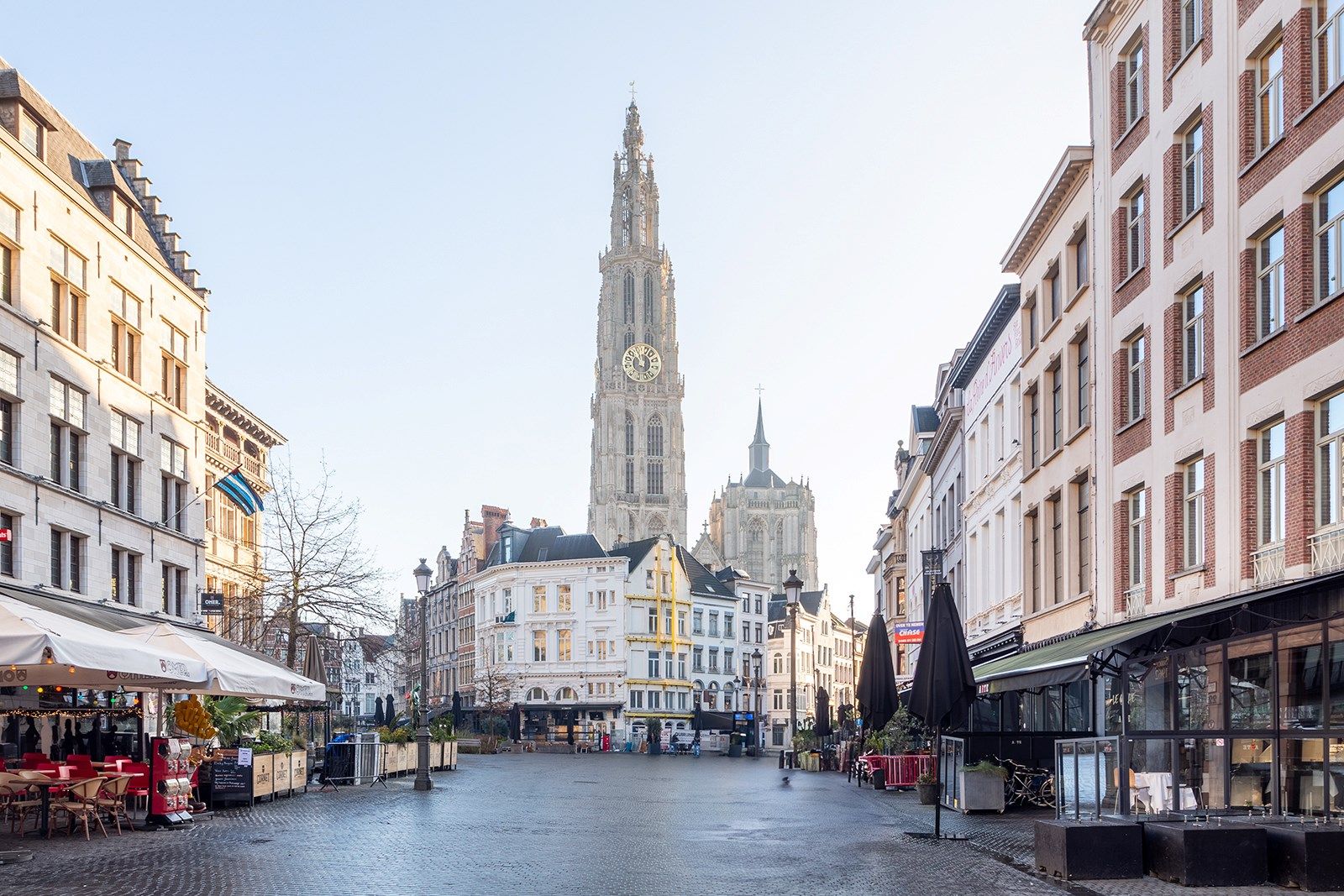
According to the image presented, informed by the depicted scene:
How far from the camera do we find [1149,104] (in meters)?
24.0

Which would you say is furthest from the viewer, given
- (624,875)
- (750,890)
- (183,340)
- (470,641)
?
(470,641)

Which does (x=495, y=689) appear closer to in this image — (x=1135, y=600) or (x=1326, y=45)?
(x=1135, y=600)

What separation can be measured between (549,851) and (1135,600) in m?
10.8

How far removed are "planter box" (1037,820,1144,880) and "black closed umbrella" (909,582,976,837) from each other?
24.5 feet

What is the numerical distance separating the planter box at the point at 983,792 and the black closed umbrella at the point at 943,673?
3.06m

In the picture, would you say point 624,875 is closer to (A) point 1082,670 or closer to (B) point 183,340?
(A) point 1082,670

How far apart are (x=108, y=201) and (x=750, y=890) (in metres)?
25.9

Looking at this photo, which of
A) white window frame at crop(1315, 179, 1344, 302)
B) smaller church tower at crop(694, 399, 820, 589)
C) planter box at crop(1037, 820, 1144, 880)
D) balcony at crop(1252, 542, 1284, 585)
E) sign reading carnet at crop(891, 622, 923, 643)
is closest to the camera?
Answer: planter box at crop(1037, 820, 1144, 880)

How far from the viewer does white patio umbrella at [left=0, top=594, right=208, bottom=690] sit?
54.7ft

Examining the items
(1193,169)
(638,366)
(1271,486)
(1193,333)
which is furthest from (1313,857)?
(638,366)

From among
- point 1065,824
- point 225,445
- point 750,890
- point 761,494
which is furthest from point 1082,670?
point 761,494

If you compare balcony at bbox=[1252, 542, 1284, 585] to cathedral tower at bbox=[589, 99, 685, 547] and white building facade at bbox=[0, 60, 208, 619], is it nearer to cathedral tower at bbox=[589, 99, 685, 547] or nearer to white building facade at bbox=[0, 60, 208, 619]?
white building facade at bbox=[0, 60, 208, 619]

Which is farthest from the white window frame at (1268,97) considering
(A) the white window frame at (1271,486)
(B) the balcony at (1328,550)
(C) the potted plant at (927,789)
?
(C) the potted plant at (927,789)

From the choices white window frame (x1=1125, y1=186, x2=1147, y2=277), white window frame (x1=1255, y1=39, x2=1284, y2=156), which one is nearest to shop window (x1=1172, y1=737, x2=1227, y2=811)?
white window frame (x1=1255, y1=39, x2=1284, y2=156)
